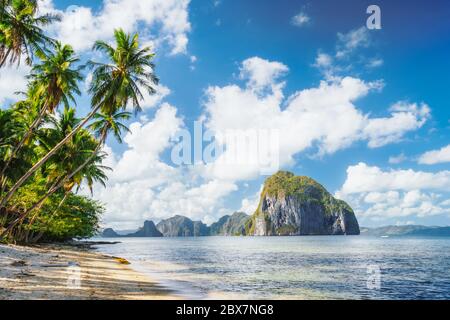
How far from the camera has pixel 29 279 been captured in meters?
14.4

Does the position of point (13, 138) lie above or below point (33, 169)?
above

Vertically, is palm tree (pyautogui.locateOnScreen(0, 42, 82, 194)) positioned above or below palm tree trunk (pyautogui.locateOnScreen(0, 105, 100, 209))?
above

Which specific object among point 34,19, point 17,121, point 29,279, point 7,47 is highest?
point 34,19

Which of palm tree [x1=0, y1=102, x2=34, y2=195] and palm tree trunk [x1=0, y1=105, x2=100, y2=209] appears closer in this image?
palm tree trunk [x1=0, y1=105, x2=100, y2=209]

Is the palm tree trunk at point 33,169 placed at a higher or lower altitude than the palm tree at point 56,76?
lower

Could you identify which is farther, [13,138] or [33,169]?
[13,138]

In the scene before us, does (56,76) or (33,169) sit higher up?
(56,76)

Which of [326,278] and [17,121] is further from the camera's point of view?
[17,121]

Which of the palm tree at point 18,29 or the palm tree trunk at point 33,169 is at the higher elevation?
the palm tree at point 18,29

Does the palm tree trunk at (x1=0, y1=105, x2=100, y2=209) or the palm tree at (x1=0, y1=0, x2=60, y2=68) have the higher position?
the palm tree at (x1=0, y1=0, x2=60, y2=68)

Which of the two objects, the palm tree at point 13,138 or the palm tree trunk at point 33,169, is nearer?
the palm tree trunk at point 33,169

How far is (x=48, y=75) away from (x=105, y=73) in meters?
4.17
